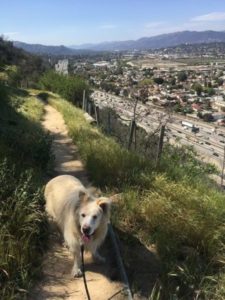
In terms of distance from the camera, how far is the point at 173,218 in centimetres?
575

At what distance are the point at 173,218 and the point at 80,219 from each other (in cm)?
163

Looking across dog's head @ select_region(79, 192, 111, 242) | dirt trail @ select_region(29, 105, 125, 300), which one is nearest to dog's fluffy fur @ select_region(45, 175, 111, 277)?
dog's head @ select_region(79, 192, 111, 242)

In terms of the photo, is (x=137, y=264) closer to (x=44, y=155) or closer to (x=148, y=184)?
(x=148, y=184)

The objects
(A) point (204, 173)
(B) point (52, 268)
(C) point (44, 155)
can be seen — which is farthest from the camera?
(A) point (204, 173)

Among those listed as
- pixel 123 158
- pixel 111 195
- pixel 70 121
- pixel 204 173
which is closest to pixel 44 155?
pixel 123 158

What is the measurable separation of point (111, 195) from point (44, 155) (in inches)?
82.4

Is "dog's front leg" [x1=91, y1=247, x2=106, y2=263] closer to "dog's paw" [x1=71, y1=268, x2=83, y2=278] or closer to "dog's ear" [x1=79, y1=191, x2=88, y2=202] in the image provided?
"dog's paw" [x1=71, y1=268, x2=83, y2=278]

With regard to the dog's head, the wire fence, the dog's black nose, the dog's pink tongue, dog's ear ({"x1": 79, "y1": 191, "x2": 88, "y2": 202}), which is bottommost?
the wire fence

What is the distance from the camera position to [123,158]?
843 cm

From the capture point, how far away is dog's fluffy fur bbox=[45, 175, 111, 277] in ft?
14.7

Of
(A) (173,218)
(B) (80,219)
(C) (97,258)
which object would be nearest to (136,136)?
(A) (173,218)

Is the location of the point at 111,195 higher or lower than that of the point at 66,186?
lower

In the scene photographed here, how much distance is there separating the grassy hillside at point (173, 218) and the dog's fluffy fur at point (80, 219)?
837 millimetres

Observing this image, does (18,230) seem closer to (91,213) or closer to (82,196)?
(82,196)
